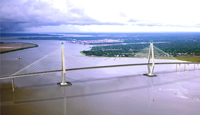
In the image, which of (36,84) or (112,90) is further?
(36,84)

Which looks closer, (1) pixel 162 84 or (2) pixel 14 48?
(1) pixel 162 84

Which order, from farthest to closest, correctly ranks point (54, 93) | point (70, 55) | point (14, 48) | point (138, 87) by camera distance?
point (14, 48)
point (70, 55)
point (138, 87)
point (54, 93)

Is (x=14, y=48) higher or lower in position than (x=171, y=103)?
higher

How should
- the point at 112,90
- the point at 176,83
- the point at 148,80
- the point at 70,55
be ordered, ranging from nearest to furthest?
the point at 112,90 < the point at 176,83 < the point at 148,80 < the point at 70,55

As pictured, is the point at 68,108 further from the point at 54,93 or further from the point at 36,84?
the point at 36,84

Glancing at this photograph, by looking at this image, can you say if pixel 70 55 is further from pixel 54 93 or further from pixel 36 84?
pixel 54 93

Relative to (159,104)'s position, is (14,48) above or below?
above

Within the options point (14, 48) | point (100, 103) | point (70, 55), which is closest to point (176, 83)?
point (100, 103)

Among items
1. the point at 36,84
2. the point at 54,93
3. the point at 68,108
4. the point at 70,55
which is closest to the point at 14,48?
the point at 70,55

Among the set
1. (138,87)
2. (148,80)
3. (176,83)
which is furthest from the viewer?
(148,80)
